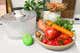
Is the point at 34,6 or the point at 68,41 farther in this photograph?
the point at 34,6

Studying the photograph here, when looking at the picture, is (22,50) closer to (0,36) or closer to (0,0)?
(0,36)

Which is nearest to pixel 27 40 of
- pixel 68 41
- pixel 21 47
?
pixel 21 47

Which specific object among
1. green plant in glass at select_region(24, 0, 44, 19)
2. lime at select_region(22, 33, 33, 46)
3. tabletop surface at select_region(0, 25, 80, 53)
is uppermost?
green plant in glass at select_region(24, 0, 44, 19)

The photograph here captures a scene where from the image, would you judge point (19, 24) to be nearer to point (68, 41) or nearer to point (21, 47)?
point (21, 47)

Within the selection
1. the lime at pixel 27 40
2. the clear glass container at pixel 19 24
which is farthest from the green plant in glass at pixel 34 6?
the lime at pixel 27 40

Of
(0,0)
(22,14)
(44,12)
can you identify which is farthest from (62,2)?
(0,0)

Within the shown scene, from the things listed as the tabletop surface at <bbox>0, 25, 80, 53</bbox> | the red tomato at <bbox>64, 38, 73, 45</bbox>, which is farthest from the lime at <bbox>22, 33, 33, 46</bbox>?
the red tomato at <bbox>64, 38, 73, 45</bbox>

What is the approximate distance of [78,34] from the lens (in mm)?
901

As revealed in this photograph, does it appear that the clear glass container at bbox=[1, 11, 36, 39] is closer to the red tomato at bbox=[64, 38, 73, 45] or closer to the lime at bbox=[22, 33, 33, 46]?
the lime at bbox=[22, 33, 33, 46]

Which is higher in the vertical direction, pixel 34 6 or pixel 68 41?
pixel 34 6

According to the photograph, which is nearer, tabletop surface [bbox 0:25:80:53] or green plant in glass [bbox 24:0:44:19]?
tabletop surface [bbox 0:25:80:53]

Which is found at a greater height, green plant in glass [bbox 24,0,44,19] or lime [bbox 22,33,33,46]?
green plant in glass [bbox 24,0,44,19]

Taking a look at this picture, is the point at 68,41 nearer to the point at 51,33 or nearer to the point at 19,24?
the point at 51,33

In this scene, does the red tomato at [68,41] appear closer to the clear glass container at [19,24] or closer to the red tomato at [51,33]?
the red tomato at [51,33]
